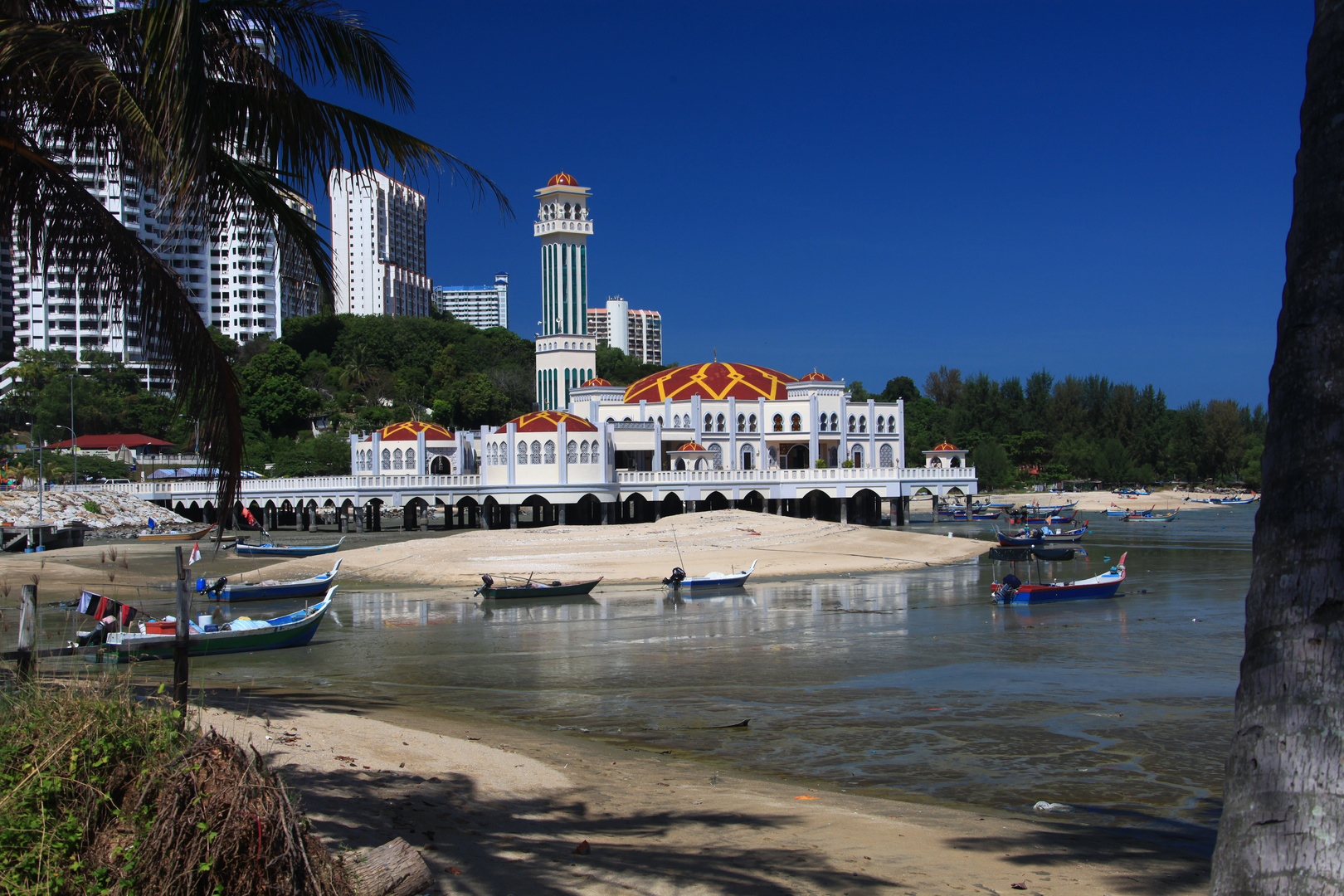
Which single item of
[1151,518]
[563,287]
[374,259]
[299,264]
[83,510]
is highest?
[374,259]

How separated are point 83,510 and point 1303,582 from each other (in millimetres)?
67093

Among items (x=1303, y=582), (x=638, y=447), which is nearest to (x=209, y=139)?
(x=1303, y=582)

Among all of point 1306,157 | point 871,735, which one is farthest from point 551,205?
point 1306,157

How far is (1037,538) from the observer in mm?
48250

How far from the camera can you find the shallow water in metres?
13.1

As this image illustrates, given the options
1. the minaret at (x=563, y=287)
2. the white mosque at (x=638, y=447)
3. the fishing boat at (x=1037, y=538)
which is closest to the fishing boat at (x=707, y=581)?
the fishing boat at (x=1037, y=538)

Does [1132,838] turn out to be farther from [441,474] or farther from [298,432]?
[298,432]

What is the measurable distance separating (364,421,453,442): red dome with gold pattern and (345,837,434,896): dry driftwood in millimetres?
63173

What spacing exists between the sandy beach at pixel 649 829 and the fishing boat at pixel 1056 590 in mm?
19483

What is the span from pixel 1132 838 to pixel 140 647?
636 inches

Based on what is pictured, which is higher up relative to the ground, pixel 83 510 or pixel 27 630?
pixel 83 510

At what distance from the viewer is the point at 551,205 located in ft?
269

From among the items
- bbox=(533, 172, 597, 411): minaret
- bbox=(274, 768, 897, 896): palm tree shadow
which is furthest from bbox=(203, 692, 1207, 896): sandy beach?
bbox=(533, 172, 597, 411): minaret

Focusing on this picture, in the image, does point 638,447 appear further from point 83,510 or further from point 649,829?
point 649,829
